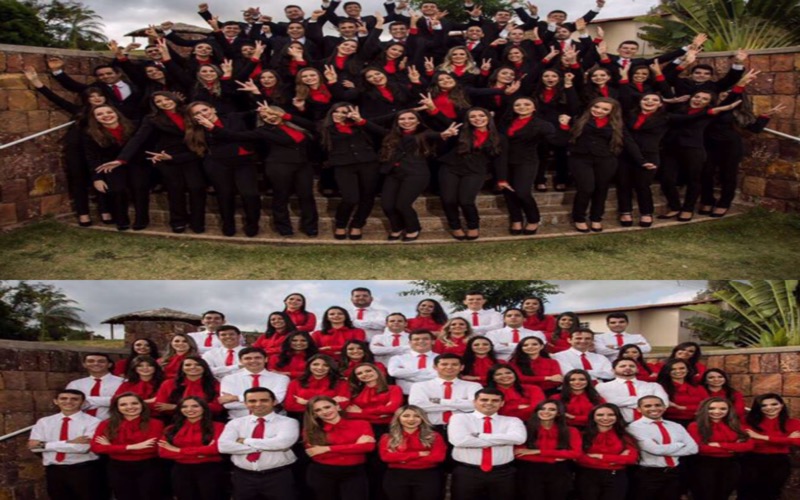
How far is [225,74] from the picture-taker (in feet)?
22.4

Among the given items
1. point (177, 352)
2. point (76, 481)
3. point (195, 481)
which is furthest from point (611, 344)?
point (76, 481)

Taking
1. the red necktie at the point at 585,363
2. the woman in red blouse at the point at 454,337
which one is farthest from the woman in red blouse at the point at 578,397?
the woman in red blouse at the point at 454,337

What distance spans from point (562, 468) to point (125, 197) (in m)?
5.24

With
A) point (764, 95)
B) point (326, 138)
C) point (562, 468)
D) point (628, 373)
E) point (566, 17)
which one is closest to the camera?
point (562, 468)

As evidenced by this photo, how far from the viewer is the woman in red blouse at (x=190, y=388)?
5020 millimetres

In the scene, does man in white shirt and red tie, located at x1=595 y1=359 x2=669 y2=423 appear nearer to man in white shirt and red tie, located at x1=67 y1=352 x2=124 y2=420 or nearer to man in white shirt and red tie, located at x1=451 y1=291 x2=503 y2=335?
man in white shirt and red tie, located at x1=451 y1=291 x2=503 y2=335

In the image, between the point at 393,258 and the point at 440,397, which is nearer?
the point at 440,397

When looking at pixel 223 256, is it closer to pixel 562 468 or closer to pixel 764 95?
pixel 562 468

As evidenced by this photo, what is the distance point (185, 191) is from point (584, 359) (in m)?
4.49

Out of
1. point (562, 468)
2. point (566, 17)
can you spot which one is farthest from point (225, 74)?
point (562, 468)

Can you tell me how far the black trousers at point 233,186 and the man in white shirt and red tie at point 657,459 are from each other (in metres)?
4.13

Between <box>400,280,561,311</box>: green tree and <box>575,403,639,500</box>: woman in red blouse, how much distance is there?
11.4 ft

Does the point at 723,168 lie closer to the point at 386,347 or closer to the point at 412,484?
the point at 386,347

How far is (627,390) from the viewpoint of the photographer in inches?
201
